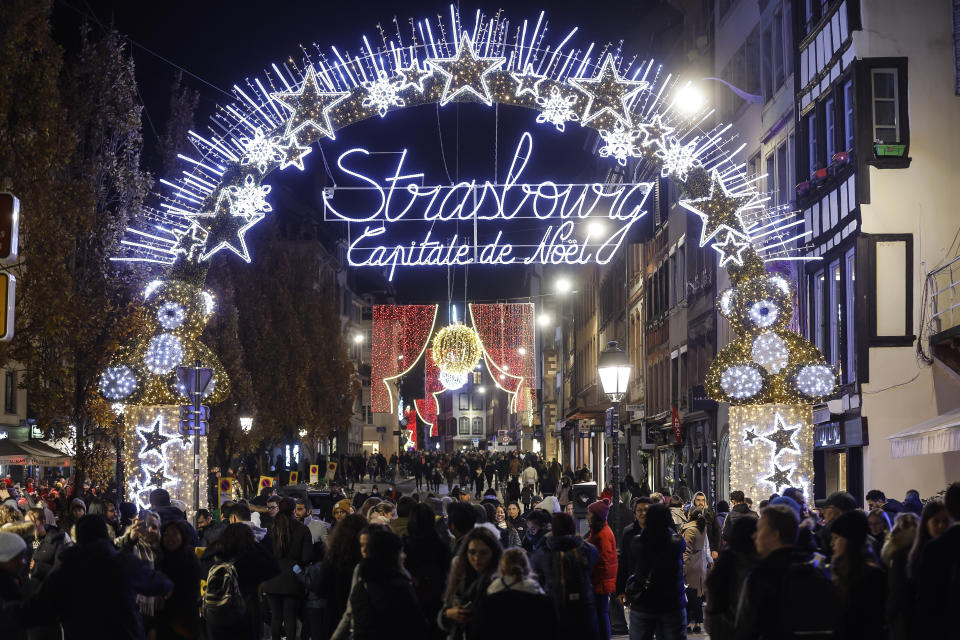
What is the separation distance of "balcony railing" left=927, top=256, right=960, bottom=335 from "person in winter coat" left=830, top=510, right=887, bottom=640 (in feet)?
49.5

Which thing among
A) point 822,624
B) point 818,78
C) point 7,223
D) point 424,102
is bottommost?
point 822,624

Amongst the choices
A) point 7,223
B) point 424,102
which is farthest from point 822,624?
point 424,102

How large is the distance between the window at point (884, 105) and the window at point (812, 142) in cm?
269

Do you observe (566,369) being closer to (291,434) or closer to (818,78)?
(291,434)

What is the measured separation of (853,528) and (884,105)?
17.4m

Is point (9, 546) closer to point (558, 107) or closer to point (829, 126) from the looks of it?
point (558, 107)

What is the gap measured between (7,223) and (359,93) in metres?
10.6

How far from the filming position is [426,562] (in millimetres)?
10812

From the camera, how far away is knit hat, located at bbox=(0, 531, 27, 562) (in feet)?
30.9

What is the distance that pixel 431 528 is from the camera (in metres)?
10.9

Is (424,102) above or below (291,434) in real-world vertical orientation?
above

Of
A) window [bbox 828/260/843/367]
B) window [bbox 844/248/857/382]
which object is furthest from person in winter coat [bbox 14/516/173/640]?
window [bbox 828/260/843/367]

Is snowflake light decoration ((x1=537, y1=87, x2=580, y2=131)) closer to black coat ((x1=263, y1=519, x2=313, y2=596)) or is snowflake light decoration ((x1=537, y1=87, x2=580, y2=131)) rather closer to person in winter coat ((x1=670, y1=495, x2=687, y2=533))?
person in winter coat ((x1=670, y1=495, x2=687, y2=533))

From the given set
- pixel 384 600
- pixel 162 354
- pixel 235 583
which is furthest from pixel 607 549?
pixel 162 354
